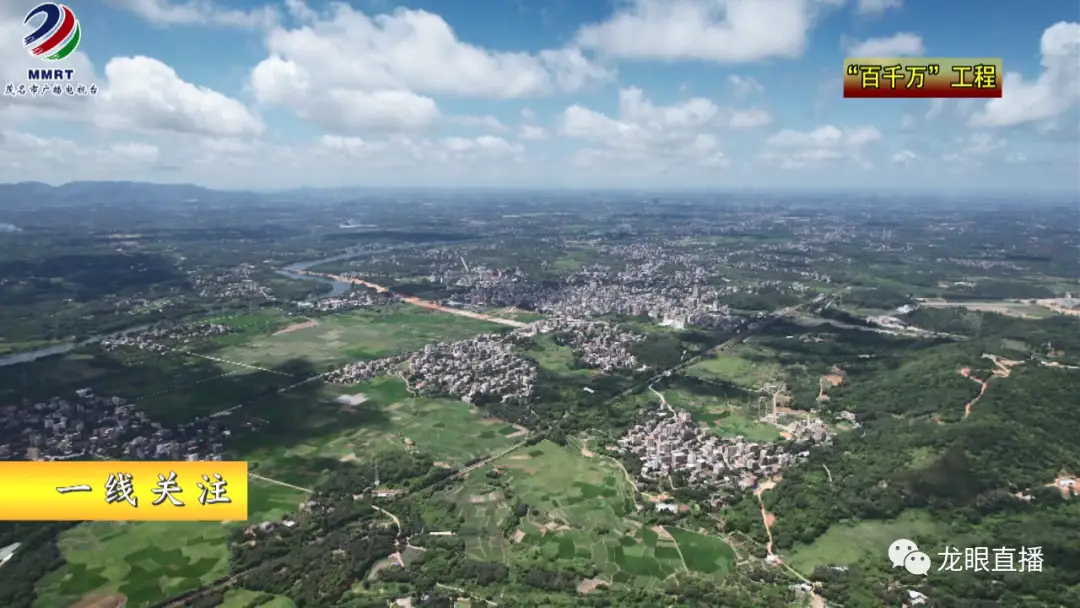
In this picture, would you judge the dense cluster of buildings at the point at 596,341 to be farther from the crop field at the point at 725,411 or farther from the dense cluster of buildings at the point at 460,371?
the crop field at the point at 725,411

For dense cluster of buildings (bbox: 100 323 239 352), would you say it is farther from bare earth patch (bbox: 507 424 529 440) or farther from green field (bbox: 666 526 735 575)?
green field (bbox: 666 526 735 575)

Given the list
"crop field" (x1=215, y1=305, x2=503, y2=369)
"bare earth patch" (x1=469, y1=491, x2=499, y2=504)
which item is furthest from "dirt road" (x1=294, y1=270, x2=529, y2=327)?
"bare earth patch" (x1=469, y1=491, x2=499, y2=504)

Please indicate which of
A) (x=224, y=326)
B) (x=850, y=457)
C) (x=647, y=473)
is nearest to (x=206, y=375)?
(x=224, y=326)

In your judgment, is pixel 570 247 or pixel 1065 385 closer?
pixel 1065 385

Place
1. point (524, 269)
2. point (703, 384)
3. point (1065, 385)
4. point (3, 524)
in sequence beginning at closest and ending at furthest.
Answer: point (3, 524) → point (1065, 385) → point (703, 384) → point (524, 269)

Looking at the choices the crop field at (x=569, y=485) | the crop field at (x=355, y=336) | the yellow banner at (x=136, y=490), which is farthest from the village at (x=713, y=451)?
the crop field at (x=355, y=336)

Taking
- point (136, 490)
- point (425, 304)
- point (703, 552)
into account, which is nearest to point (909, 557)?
point (703, 552)

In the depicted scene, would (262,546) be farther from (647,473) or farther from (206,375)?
(206,375)
